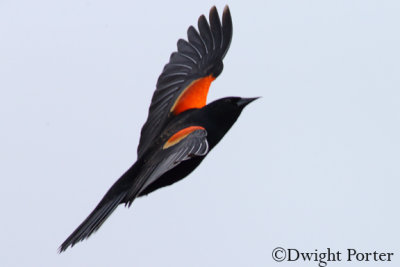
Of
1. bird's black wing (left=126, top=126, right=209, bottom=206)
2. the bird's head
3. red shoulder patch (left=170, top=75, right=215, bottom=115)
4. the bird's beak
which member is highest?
red shoulder patch (left=170, top=75, right=215, bottom=115)

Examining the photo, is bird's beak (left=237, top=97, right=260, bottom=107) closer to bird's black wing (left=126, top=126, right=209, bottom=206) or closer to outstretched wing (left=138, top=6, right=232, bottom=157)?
outstretched wing (left=138, top=6, right=232, bottom=157)

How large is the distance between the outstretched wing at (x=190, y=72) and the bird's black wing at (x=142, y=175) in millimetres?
637

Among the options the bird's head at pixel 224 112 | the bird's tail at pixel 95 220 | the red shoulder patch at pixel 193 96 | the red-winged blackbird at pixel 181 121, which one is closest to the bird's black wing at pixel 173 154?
the red-winged blackbird at pixel 181 121

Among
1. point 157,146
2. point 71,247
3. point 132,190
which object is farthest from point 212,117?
point 71,247

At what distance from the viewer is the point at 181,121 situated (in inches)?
286

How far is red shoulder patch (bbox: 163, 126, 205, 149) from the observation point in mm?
6646

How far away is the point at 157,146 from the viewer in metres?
7.00

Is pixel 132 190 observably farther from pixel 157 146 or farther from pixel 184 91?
pixel 184 91

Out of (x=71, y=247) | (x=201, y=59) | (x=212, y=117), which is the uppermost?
A: (x=201, y=59)

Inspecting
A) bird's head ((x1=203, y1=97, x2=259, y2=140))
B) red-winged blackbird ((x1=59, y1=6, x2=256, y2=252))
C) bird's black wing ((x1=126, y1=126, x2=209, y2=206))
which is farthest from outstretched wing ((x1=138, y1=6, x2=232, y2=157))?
bird's black wing ((x1=126, y1=126, x2=209, y2=206))

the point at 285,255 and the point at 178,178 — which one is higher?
the point at 178,178

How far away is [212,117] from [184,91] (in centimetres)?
66

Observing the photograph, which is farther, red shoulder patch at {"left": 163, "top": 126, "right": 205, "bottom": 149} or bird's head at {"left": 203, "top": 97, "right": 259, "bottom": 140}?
bird's head at {"left": 203, "top": 97, "right": 259, "bottom": 140}

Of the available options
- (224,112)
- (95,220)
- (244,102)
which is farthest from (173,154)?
(244,102)
